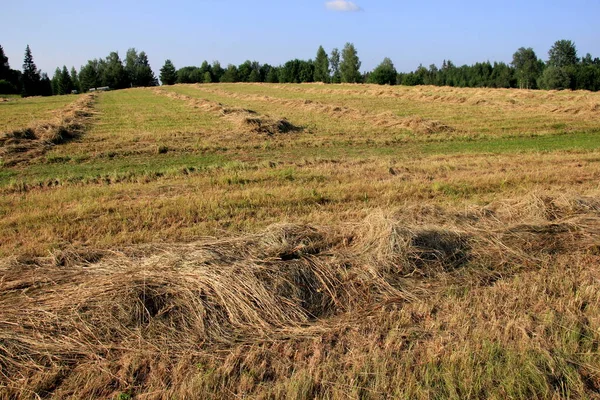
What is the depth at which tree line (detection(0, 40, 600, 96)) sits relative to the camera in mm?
88875

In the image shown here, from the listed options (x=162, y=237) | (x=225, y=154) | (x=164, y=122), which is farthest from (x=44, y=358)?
(x=164, y=122)

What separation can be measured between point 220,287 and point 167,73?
110 metres

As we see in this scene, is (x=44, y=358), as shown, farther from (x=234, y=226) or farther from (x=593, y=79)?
(x=593, y=79)

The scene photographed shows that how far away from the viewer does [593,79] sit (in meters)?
77.1

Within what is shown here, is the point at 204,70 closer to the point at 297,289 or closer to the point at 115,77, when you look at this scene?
the point at 115,77

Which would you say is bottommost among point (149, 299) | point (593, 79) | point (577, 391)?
point (577, 391)

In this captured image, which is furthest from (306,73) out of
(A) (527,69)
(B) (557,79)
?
(B) (557,79)

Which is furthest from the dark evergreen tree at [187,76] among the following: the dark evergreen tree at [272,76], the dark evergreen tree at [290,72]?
the dark evergreen tree at [290,72]

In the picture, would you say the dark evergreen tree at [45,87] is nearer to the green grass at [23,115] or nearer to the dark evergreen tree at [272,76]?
the dark evergreen tree at [272,76]

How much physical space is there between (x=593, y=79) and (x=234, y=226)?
289ft

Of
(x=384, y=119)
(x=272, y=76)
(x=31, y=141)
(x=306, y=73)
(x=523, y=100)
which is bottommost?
(x=31, y=141)

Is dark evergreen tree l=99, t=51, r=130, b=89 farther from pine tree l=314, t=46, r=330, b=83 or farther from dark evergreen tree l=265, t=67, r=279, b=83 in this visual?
pine tree l=314, t=46, r=330, b=83

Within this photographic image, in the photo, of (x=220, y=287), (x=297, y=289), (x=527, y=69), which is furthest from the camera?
(x=527, y=69)

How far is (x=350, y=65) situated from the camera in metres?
97.3
